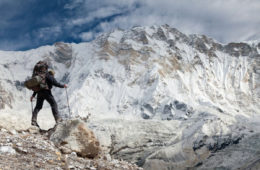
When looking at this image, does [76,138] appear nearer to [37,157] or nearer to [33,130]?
[33,130]

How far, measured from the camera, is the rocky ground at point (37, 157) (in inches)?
415

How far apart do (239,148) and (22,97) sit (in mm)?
111327

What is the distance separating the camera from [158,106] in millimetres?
165250

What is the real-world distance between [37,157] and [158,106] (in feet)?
508

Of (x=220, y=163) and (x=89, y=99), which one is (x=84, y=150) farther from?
(x=89, y=99)

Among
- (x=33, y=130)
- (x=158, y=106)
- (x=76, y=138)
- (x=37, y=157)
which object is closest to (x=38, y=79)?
(x=33, y=130)

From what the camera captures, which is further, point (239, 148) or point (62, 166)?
point (239, 148)

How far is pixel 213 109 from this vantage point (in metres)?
158

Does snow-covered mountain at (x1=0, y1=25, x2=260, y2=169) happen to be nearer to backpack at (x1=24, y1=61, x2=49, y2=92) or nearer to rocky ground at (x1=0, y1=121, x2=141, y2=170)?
backpack at (x1=24, y1=61, x2=49, y2=92)

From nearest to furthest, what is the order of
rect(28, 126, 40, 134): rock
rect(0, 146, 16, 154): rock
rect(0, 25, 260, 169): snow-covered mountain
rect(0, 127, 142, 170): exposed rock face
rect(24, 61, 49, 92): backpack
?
1. rect(0, 127, 142, 170): exposed rock face
2. rect(0, 146, 16, 154): rock
3. rect(28, 126, 40, 134): rock
4. rect(24, 61, 49, 92): backpack
5. rect(0, 25, 260, 169): snow-covered mountain

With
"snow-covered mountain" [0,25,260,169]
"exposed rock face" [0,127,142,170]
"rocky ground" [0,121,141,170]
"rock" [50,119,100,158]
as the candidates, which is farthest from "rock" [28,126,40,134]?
"snow-covered mountain" [0,25,260,169]

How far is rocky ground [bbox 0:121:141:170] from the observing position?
415 inches

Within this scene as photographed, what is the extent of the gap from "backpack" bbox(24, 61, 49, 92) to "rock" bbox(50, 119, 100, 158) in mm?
2388

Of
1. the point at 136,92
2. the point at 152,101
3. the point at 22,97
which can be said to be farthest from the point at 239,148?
the point at 22,97
